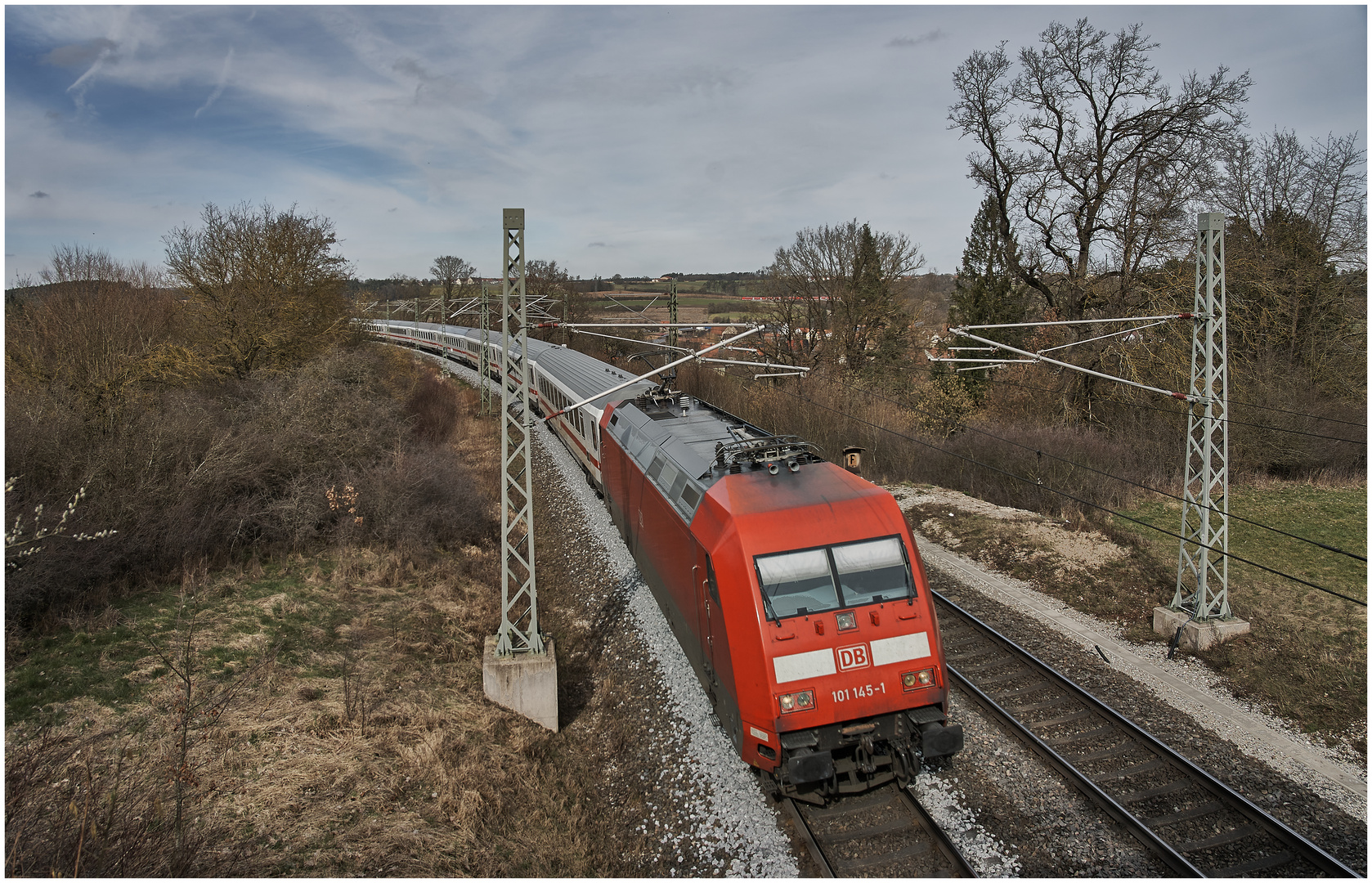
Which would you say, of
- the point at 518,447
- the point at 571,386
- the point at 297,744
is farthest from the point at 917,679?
the point at 571,386

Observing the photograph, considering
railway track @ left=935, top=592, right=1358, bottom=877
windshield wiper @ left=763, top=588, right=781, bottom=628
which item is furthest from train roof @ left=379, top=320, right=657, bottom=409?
windshield wiper @ left=763, top=588, right=781, bottom=628

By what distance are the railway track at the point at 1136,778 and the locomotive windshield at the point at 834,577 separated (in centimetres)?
300

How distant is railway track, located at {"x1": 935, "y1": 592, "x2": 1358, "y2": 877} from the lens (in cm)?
687

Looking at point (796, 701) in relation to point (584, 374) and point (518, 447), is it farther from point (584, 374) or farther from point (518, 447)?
point (584, 374)

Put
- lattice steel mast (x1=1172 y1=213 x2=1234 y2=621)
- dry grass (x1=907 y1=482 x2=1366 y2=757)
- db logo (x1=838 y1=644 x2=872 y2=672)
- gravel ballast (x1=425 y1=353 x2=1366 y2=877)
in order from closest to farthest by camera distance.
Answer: gravel ballast (x1=425 y1=353 x2=1366 y2=877) < db logo (x1=838 y1=644 x2=872 y2=672) < dry grass (x1=907 y1=482 x2=1366 y2=757) < lattice steel mast (x1=1172 y1=213 x2=1234 y2=621)

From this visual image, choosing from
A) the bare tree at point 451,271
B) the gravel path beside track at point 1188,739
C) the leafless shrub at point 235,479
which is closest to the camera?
the gravel path beside track at point 1188,739

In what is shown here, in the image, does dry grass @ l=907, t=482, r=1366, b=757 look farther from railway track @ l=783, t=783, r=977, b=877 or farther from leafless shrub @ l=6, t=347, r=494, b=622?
leafless shrub @ l=6, t=347, r=494, b=622

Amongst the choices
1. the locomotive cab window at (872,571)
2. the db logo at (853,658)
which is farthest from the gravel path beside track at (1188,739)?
the locomotive cab window at (872,571)

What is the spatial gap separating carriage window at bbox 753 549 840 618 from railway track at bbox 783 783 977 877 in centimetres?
210

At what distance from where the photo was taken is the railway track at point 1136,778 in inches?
271

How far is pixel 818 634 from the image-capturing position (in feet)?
23.2

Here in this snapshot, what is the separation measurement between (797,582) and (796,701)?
112 cm

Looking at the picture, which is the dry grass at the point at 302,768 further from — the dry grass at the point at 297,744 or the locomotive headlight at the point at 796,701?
the locomotive headlight at the point at 796,701

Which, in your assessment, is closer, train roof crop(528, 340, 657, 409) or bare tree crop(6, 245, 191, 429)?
bare tree crop(6, 245, 191, 429)
